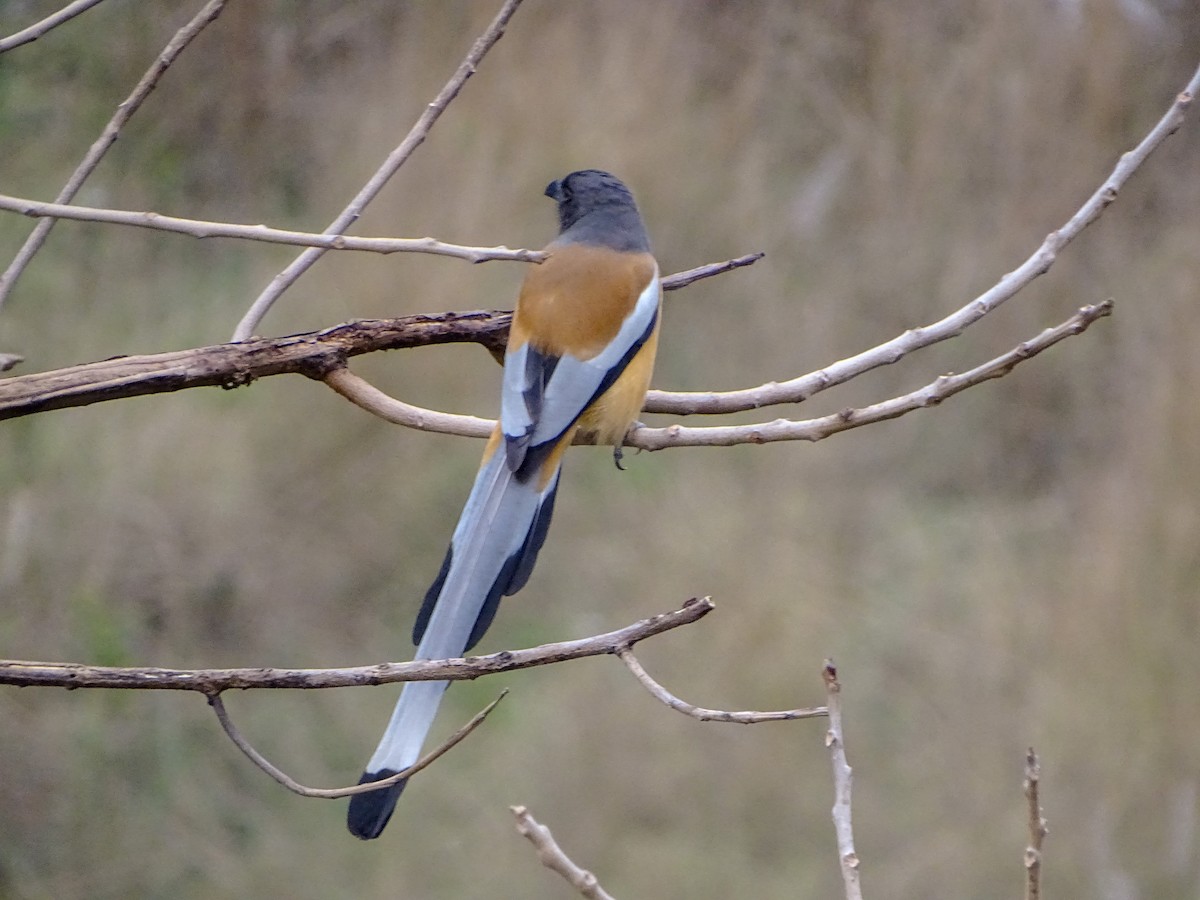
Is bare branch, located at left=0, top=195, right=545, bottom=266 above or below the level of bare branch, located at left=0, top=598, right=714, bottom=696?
above

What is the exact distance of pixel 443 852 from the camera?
4207 millimetres

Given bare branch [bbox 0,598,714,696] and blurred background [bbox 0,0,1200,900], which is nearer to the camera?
bare branch [bbox 0,598,714,696]

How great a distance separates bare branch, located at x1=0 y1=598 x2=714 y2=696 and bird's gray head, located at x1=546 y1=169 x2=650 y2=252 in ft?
4.83

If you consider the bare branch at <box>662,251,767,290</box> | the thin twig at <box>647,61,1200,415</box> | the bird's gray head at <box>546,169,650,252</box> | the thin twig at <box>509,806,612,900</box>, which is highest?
the bird's gray head at <box>546,169,650,252</box>

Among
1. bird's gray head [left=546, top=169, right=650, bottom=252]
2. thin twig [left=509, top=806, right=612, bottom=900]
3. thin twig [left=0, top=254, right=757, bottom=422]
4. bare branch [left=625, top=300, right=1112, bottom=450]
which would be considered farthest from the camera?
bird's gray head [left=546, top=169, right=650, bottom=252]

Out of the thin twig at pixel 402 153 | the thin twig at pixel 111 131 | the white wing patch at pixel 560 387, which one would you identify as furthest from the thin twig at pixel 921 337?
the thin twig at pixel 111 131

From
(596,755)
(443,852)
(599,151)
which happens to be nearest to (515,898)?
(443,852)

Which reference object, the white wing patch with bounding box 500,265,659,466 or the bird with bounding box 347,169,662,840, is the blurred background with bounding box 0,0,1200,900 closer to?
the bird with bounding box 347,169,662,840

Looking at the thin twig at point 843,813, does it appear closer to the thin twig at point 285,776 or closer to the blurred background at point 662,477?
the thin twig at point 285,776

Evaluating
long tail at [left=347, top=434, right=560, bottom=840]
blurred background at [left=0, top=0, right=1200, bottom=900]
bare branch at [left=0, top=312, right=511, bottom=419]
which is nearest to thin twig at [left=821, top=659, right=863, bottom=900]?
long tail at [left=347, top=434, right=560, bottom=840]

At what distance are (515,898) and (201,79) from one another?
12.0 feet

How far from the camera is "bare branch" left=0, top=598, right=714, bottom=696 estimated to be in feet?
4.53

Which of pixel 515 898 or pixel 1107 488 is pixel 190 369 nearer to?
pixel 515 898

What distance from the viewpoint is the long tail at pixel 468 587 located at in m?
1.77
